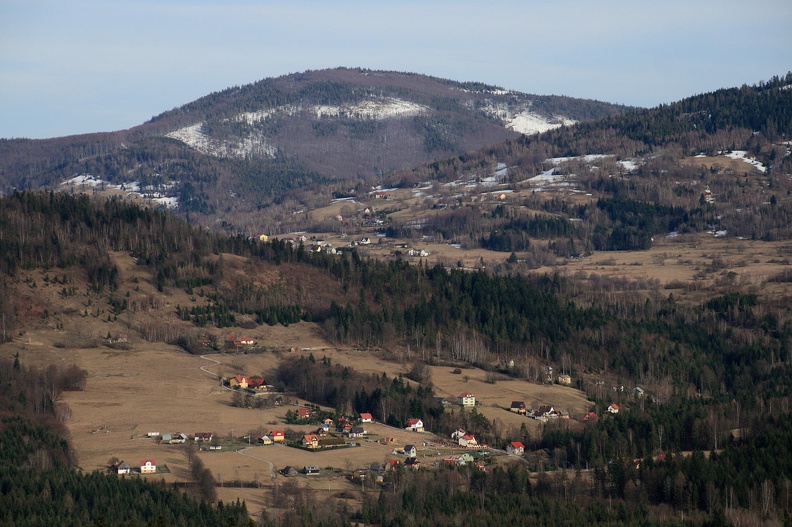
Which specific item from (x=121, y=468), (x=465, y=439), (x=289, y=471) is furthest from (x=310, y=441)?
(x=121, y=468)

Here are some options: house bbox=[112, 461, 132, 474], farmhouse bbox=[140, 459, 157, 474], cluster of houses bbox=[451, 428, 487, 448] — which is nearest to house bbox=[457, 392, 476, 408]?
cluster of houses bbox=[451, 428, 487, 448]

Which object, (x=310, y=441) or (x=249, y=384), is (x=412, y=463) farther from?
(x=249, y=384)

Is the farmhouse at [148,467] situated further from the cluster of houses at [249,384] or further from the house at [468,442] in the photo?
the cluster of houses at [249,384]

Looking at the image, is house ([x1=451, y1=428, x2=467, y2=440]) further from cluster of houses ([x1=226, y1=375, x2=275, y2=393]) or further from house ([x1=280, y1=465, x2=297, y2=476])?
cluster of houses ([x1=226, y1=375, x2=275, y2=393])

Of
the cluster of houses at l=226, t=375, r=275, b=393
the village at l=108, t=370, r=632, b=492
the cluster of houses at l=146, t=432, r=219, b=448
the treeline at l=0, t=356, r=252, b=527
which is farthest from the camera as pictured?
the cluster of houses at l=226, t=375, r=275, b=393

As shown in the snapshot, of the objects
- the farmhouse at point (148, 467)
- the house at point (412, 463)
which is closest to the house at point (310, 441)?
the house at point (412, 463)

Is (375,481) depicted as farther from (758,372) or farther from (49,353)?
(758,372)
